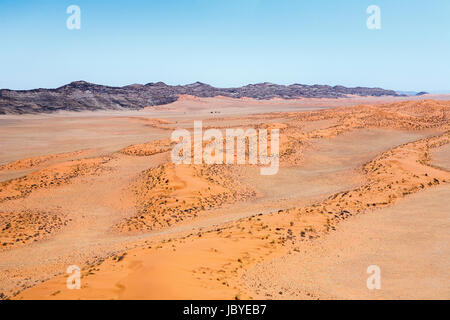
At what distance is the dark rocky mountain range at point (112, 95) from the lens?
81.1 m

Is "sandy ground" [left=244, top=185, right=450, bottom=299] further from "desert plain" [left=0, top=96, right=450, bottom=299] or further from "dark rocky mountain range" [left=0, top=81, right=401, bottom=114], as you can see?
"dark rocky mountain range" [left=0, top=81, right=401, bottom=114]

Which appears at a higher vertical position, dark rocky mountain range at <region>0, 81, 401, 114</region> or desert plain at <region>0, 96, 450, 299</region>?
dark rocky mountain range at <region>0, 81, 401, 114</region>

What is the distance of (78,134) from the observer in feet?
140

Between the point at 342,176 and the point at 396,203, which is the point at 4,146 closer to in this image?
the point at 342,176

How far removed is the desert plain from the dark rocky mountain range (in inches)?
2425

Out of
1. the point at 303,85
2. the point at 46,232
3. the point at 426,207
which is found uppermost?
the point at 303,85

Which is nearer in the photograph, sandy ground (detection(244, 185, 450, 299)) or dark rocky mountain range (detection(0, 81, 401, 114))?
sandy ground (detection(244, 185, 450, 299))

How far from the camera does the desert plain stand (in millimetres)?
7598

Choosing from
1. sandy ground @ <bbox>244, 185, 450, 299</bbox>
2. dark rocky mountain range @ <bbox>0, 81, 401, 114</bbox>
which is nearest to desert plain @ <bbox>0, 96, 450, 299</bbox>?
sandy ground @ <bbox>244, 185, 450, 299</bbox>

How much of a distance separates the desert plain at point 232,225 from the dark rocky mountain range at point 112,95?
61.6 m

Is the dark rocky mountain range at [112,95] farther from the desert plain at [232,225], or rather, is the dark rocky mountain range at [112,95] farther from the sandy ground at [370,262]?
the sandy ground at [370,262]
